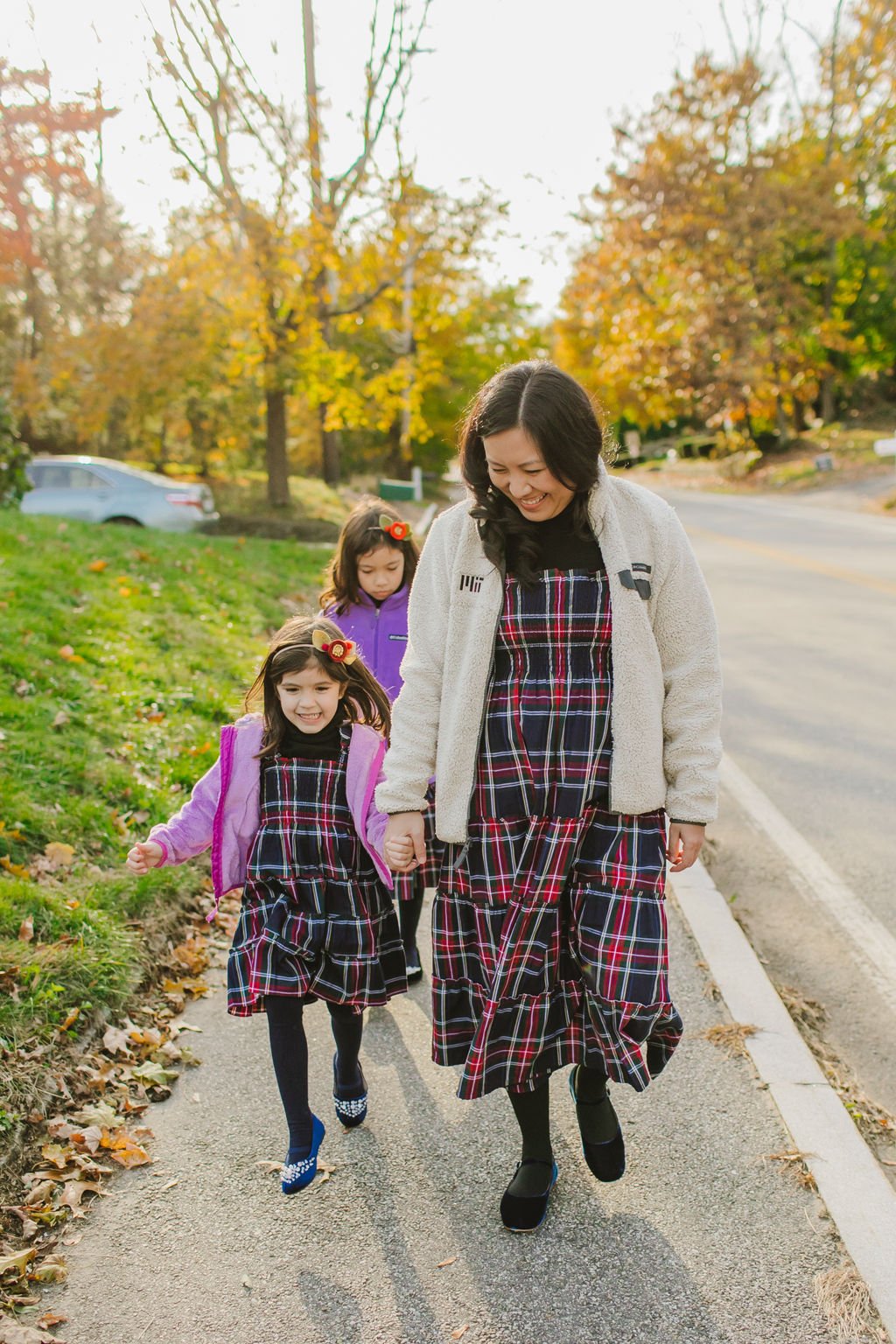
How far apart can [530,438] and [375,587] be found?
6.33ft

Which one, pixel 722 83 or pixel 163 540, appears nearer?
pixel 163 540

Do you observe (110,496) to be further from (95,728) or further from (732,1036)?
(732,1036)

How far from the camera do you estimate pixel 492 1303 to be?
8.40 feet

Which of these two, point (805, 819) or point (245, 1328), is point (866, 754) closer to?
point (805, 819)

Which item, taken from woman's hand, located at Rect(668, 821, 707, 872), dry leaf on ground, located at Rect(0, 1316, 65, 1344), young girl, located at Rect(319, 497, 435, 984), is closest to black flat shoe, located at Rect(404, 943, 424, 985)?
young girl, located at Rect(319, 497, 435, 984)

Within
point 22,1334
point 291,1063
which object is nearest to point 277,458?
point 291,1063

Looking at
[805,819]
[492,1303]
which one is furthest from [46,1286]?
[805,819]

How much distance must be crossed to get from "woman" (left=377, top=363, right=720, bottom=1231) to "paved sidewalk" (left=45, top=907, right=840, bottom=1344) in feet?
0.71

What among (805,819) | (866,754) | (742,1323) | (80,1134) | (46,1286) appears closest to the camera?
(742,1323)

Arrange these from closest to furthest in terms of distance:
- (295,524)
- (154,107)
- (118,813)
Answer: (118,813) < (154,107) < (295,524)

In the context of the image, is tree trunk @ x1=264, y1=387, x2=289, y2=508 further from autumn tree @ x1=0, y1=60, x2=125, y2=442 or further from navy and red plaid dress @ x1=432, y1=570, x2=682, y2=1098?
navy and red plaid dress @ x1=432, y1=570, x2=682, y2=1098

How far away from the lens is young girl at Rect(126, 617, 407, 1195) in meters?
3.06

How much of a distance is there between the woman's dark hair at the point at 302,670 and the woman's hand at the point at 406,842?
42 cm

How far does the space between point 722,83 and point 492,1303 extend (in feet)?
128
